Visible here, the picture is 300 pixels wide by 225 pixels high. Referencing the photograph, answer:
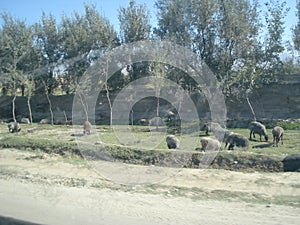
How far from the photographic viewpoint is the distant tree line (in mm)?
30359

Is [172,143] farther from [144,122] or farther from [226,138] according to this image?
[144,122]

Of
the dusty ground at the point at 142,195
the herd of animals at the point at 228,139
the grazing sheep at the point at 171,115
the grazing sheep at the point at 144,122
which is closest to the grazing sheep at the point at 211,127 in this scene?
the herd of animals at the point at 228,139

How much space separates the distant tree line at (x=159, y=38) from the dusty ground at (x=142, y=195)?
1559cm

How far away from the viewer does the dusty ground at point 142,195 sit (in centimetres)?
887

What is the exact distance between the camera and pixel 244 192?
10938 mm

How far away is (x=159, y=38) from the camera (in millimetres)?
34250

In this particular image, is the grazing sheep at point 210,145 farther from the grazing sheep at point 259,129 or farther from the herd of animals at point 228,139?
the grazing sheep at point 259,129

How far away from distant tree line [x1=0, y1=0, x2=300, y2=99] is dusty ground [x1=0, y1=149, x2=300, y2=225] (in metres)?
15.6

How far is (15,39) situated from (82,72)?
989 cm

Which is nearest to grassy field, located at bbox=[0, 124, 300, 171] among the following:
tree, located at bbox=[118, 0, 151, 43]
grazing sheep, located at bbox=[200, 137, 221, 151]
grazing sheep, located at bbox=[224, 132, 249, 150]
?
grazing sheep, located at bbox=[224, 132, 249, 150]

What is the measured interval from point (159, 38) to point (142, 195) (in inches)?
999

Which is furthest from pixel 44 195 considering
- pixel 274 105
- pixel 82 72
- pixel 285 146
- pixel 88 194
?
pixel 82 72

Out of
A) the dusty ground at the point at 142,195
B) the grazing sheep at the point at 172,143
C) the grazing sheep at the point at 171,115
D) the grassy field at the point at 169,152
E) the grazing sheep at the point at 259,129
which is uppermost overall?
the grazing sheep at the point at 171,115

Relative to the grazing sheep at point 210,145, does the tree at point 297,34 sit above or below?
above
